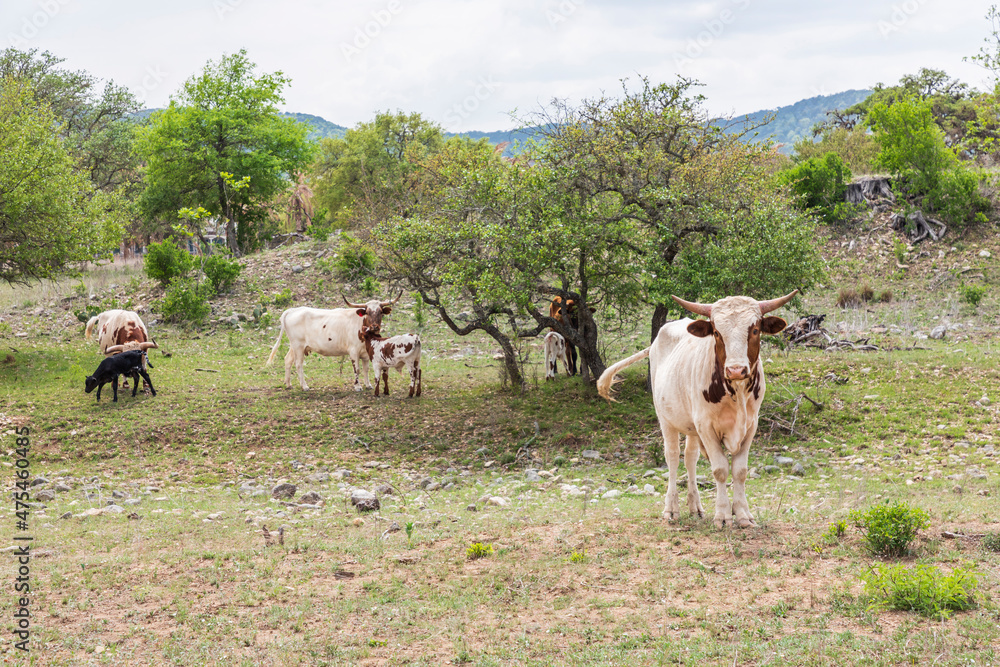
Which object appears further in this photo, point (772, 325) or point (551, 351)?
point (551, 351)

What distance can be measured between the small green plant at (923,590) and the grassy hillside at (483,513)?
0.33 ft

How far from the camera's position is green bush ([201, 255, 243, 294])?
95.0 ft

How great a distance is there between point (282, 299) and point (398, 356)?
11732 millimetres

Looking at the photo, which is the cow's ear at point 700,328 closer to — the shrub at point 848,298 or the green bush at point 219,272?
the shrub at point 848,298

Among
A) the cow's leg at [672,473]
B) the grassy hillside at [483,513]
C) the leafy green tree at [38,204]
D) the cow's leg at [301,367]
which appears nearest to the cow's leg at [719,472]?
the grassy hillside at [483,513]

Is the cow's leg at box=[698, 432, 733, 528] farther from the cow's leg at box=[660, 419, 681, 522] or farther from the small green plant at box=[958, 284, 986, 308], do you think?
the small green plant at box=[958, 284, 986, 308]

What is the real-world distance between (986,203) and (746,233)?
20973mm

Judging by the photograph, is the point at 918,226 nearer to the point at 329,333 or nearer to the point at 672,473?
the point at 329,333

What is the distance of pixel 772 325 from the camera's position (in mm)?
7945

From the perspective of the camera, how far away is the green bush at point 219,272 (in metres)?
29.0

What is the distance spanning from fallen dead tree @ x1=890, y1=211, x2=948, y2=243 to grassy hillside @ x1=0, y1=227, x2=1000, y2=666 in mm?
7450

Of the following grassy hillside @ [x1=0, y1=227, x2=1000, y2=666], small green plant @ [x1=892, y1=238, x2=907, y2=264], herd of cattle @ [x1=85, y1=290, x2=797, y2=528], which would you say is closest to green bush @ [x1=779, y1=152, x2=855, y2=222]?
small green plant @ [x1=892, y1=238, x2=907, y2=264]

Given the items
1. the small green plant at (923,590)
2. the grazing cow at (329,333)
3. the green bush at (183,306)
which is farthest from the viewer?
the green bush at (183,306)

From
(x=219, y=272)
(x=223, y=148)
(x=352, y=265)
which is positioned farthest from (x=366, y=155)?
(x=219, y=272)
